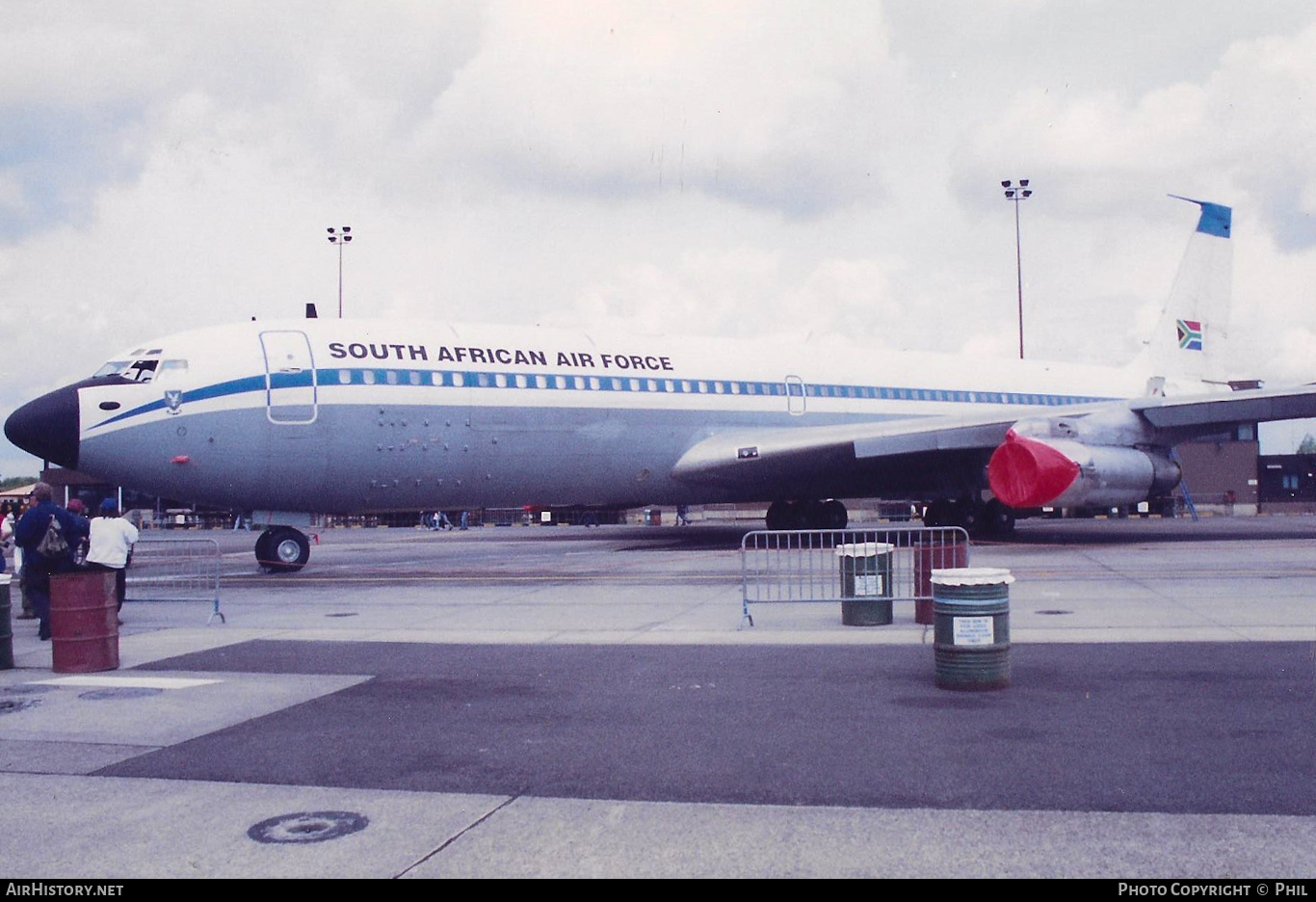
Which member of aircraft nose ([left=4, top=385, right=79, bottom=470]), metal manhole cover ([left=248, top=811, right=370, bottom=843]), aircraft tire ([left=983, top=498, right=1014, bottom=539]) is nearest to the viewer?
metal manhole cover ([left=248, top=811, right=370, bottom=843])

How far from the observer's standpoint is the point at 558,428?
19922 mm

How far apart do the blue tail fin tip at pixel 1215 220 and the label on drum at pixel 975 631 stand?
25.5 metres

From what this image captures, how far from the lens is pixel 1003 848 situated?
4398 millimetres

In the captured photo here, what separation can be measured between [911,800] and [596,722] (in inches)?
95.6

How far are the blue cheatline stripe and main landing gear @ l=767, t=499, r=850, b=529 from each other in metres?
3.11

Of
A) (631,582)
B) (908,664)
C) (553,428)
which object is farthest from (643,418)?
(908,664)

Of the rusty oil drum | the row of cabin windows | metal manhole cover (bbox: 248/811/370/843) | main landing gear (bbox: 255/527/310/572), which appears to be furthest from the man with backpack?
metal manhole cover (bbox: 248/811/370/843)

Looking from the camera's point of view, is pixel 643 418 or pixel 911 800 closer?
pixel 911 800

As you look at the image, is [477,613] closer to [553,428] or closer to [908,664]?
[908,664]

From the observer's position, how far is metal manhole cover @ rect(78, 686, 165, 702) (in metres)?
8.16

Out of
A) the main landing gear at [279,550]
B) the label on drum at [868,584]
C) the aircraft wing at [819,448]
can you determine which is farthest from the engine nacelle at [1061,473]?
the main landing gear at [279,550]

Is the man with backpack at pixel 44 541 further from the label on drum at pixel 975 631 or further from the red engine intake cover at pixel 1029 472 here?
the red engine intake cover at pixel 1029 472

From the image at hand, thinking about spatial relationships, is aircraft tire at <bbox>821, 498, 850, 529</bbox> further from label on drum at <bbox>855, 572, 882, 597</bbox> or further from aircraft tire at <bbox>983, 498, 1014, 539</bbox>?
label on drum at <bbox>855, 572, 882, 597</bbox>

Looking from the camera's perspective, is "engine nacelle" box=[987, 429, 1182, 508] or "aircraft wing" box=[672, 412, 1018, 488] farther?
"aircraft wing" box=[672, 412, 1018, 488]
